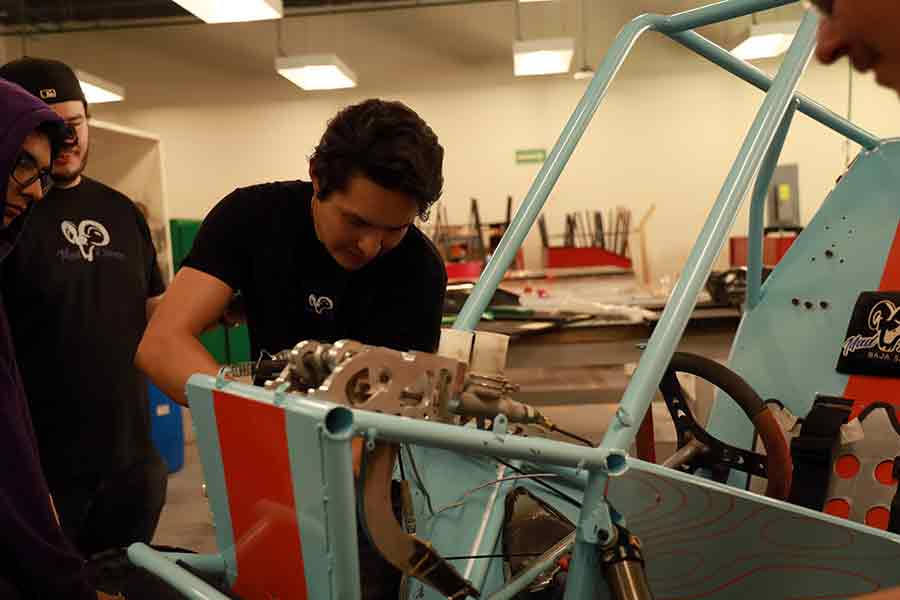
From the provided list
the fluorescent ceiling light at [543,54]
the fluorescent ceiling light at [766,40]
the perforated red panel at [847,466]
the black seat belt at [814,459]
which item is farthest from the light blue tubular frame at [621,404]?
the fluorescent ceiling light at [766,40]

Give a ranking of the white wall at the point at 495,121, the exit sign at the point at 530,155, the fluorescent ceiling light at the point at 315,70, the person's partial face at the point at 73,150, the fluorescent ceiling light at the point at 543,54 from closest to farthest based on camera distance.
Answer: the person's partial face at the point at 73,150 → the fluorescent ceiling light at the point at 543,54 → the fluorescent ceiling light at the point at 315,70 → the white wall at the point at 495,121 → the exit sign at the point at 530,155

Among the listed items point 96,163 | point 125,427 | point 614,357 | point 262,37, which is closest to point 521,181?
point 262,37

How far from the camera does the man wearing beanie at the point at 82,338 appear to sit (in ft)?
5.58

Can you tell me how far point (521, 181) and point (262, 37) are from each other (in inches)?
113

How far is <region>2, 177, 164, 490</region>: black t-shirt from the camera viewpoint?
170 cm

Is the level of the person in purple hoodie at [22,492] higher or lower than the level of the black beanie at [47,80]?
lower

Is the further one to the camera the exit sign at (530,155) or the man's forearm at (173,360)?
the exit sign at (530,155)

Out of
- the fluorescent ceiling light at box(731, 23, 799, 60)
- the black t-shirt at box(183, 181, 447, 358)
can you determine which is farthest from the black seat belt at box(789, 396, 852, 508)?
the fluorescent ceiling light at box(731, 23, 799, 60)

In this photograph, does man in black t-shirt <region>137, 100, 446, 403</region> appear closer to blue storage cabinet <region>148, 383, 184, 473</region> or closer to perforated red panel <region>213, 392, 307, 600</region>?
perforated red panel <region>213, 392, 307, 600</region>

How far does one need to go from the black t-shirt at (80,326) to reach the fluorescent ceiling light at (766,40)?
14.3 ft

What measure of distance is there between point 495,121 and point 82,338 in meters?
5.80

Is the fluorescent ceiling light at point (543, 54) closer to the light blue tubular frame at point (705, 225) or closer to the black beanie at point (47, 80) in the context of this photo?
the light blue tubular frame at point (705, 225)

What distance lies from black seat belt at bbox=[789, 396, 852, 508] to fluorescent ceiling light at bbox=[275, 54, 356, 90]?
468 cm

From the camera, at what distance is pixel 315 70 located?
5.68 meters
